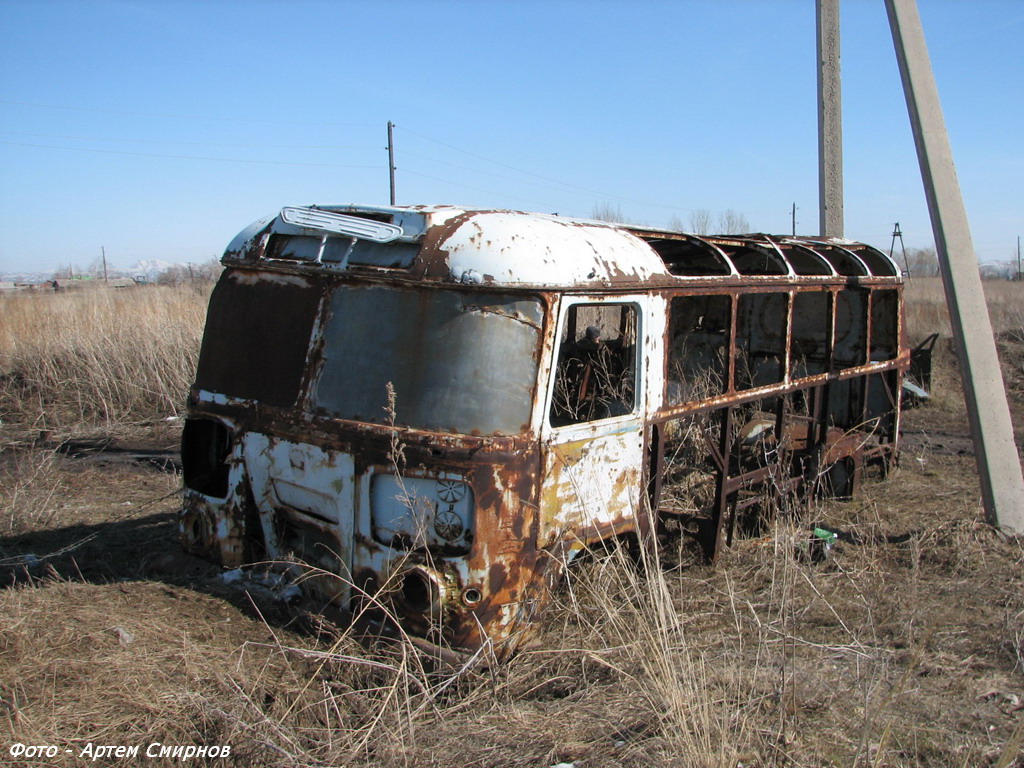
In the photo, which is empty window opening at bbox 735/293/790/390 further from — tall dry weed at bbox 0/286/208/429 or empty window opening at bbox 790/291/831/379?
tall dry weed at bbox 0/286/208/429

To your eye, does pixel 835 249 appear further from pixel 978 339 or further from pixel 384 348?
pixel 384 348

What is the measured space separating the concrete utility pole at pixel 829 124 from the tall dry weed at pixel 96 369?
317 inches

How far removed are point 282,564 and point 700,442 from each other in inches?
109

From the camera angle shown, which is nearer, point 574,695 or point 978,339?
point 574,695

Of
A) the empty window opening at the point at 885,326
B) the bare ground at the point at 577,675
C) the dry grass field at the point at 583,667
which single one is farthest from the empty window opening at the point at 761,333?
the bare ground at the point at 577,675

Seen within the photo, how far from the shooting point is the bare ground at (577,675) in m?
2.89

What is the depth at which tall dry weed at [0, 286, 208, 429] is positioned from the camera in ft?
33.2

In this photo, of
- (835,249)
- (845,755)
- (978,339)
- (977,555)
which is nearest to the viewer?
(845,755)

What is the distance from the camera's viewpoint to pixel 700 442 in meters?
5.26

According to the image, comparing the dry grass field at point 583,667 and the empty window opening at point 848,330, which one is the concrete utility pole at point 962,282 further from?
the empty window opening at point 848,330

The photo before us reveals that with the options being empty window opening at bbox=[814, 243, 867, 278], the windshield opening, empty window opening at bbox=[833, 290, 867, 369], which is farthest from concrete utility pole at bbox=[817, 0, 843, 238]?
the windshield opening

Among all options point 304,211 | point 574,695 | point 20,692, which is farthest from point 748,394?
point 20,692

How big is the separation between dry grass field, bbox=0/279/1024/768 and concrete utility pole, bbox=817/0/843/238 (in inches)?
170

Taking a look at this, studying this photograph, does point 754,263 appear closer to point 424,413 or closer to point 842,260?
point 842,260
